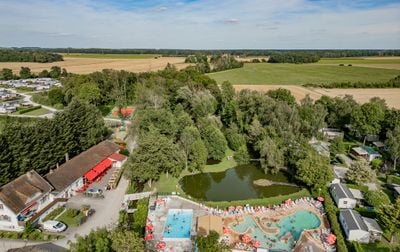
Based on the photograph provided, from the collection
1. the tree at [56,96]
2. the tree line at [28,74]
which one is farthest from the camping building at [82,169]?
the tree line at [28,74]

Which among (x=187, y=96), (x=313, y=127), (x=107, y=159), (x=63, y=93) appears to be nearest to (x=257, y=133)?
(x=313, y=127)

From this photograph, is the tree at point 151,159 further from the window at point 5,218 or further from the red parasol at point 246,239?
the red parasol at point 246,239

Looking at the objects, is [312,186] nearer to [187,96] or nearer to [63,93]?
[187,96]

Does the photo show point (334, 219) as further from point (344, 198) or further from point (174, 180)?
point (174, 180)

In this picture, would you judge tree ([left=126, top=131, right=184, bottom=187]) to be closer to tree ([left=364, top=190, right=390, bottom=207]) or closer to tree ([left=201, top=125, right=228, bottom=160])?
tree ([left=201, top=125, right=228, bottom=160])

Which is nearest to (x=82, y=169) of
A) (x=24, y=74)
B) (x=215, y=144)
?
(x=215, y=144)

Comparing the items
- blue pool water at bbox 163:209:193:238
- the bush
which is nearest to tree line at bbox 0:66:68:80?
the bush
